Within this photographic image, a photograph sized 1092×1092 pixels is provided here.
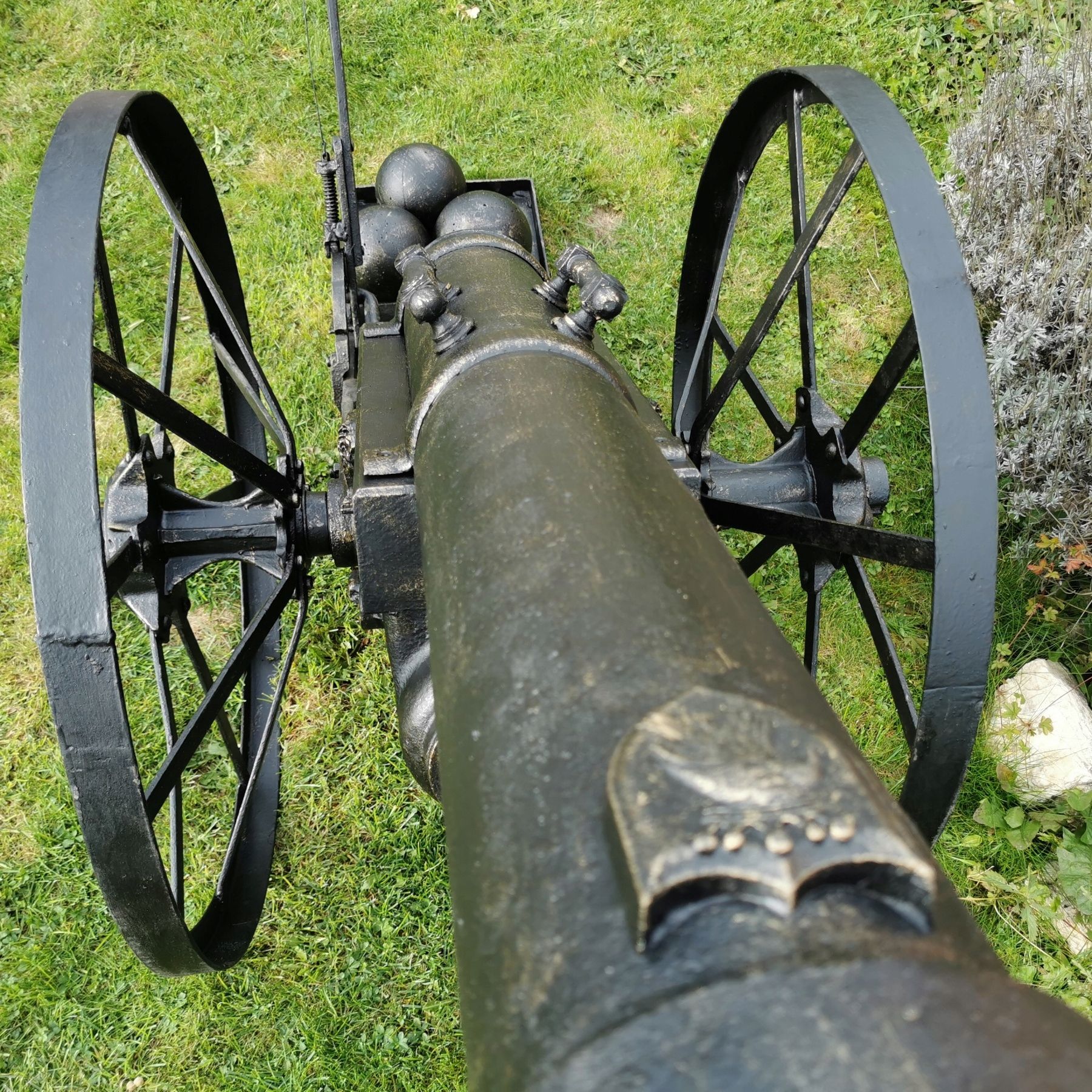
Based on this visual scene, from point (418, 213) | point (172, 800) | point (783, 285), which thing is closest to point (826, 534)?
point (783, 285)

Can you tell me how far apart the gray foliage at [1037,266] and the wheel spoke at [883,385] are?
1.42 metres

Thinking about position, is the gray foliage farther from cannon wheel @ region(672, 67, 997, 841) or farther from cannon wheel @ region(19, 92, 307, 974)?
cannon wheel @ region(19, 92, 307, 974)

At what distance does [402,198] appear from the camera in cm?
446

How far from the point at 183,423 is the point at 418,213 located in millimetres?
2259

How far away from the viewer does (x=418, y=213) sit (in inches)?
177

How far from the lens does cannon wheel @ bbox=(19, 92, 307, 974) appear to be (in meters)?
1.96

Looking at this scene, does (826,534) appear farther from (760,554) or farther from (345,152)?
(345,152)

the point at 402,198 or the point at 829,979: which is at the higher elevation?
the point at 829,979

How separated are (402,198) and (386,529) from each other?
2.59 m

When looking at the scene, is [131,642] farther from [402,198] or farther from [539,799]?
[539,799]

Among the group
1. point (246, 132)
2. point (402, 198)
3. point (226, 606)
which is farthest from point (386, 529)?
point (246, 132)

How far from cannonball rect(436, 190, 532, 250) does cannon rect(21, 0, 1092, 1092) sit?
0.10 feet

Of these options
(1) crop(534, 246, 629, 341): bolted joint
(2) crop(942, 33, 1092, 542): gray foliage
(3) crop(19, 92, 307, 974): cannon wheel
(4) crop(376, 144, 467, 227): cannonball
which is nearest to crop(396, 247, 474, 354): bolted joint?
(1) crop(534, 246, 629, 341): bolted joint

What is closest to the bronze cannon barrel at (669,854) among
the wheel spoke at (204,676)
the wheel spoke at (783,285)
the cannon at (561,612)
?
the cannon at (561,612)
